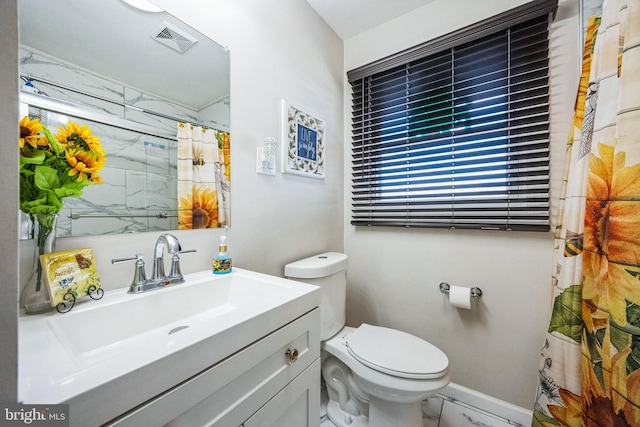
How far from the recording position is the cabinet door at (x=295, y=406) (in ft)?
2.15

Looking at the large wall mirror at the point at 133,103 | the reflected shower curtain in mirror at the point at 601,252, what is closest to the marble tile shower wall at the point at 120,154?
the large wall mirror at the point at 133,103

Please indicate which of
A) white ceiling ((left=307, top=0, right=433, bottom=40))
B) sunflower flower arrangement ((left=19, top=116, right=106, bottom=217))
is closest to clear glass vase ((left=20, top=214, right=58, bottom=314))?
sunflower flower arrangement ((left=19, top=116, right=106, bottom=217))

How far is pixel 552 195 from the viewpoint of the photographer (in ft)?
4.00

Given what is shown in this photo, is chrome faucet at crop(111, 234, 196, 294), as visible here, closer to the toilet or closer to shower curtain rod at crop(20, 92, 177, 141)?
shower curtain rod at crop(20, 92, 177, 141)

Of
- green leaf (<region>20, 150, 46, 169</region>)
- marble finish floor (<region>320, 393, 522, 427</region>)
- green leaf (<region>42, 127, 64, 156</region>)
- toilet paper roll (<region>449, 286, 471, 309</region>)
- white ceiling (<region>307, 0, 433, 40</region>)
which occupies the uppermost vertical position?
white ceiling (<region>307, 0, 433, 40</region>)

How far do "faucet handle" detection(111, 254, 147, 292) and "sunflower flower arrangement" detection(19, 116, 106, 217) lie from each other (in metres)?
0.21

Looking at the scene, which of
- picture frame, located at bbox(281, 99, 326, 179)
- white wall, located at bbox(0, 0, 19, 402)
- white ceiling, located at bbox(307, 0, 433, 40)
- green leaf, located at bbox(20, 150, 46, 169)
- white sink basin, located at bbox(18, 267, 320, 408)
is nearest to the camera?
white wall, located at bbox(0, 0, 19, 402)

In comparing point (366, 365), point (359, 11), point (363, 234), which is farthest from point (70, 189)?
point (359, 11)

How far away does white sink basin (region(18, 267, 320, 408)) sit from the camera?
39 cm

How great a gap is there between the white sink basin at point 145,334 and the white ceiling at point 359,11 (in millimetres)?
1690

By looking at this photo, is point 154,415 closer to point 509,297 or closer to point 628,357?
point 628,357

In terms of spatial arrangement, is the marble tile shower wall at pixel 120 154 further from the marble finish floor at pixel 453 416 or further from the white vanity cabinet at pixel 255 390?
the marble finish floor at pixel 453 416

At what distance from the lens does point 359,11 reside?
160 cm

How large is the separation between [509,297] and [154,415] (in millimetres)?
1571
